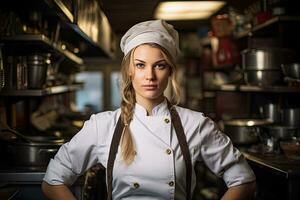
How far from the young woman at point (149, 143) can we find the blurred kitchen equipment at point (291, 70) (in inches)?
49.5

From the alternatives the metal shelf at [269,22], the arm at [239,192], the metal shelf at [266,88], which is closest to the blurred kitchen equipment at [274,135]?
the metal shelf at [266,88]

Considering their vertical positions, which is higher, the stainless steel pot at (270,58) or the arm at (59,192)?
the stainless steel pot at (270,58)

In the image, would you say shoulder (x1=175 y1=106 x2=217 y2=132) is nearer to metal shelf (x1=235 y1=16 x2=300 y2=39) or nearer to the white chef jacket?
the white chef jacket

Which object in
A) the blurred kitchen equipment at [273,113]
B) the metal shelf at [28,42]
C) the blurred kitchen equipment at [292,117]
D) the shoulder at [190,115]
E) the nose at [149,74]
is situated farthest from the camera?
the blurred kitchen equipment at [273,113]

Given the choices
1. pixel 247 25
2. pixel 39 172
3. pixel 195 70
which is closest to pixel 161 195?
pixel 39 172

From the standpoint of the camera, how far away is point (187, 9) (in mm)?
5496

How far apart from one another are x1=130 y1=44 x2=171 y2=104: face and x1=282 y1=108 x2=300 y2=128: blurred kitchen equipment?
153 centimetres

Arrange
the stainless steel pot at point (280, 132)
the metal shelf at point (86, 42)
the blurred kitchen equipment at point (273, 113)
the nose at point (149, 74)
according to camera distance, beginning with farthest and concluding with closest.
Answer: the blurred kitchen equipment at point (273, 113)
the metal shelf at point (86, 42)
the stainless steel pot at point (280, 132)
the nose at point (149, 74)

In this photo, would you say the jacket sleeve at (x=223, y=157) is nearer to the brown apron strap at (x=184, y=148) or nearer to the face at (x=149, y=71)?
the brown apron strap at (x=184, y=148)

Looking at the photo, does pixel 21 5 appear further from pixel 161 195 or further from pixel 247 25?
pixel 247 25

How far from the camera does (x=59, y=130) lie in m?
3.59

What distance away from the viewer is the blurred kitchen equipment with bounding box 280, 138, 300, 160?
262cm

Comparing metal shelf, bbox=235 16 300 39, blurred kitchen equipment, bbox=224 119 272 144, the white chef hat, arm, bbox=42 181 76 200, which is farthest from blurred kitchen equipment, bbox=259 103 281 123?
arm, bbox=42 181 76 200

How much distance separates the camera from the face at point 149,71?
67.2 inches
